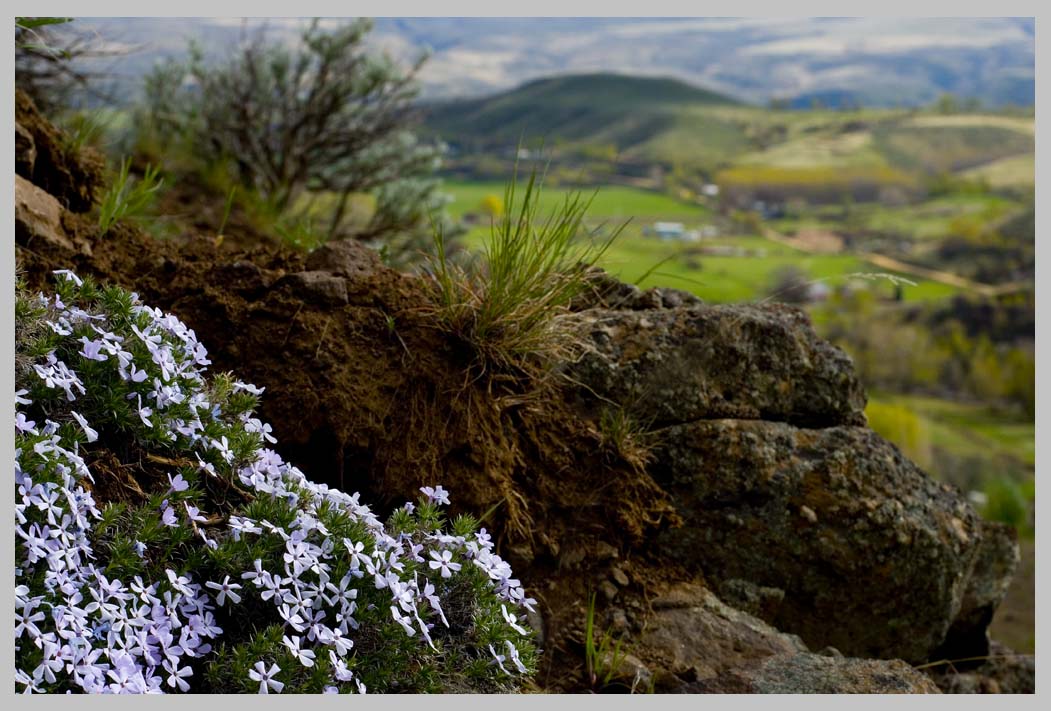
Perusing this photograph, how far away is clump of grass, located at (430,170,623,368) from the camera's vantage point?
3.96m

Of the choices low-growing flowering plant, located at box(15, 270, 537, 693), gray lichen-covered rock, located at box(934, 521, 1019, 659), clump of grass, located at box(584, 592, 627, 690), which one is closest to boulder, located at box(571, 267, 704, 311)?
clump of grass, located at box(584, 592, 627, 690)

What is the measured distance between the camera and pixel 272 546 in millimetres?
2703

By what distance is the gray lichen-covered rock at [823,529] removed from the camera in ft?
13.5

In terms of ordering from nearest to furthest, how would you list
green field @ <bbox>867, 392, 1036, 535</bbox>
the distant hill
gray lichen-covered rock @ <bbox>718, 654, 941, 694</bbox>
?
gray lichen-covered rock @ <bbox>718, 654, 941, 694</bbox> < green field @ <bbox>867, 392, 1036, 535</bbox> < the distant hill

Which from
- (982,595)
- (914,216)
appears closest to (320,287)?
(982,595)

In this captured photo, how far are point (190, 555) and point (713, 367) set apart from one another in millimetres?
2392

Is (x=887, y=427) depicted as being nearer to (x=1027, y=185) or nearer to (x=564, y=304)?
(x=564, y=304)

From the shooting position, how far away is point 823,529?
166 inches

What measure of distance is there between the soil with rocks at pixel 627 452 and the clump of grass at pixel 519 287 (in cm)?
9

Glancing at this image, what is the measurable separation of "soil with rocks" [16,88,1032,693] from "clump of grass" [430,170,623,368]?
0.29 ft

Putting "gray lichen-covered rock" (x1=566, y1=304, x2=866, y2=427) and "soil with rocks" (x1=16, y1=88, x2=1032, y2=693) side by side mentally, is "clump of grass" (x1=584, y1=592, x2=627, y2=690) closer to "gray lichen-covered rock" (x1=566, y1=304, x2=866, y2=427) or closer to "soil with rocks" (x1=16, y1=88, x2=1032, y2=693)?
"soil with rocks" (x1=16, y1=88, x2=1032, y2=693)

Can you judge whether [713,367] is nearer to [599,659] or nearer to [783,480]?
[783,480]

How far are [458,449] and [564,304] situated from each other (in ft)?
3.04

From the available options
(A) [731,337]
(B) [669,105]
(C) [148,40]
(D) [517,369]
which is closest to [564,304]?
(D) [517,369]
